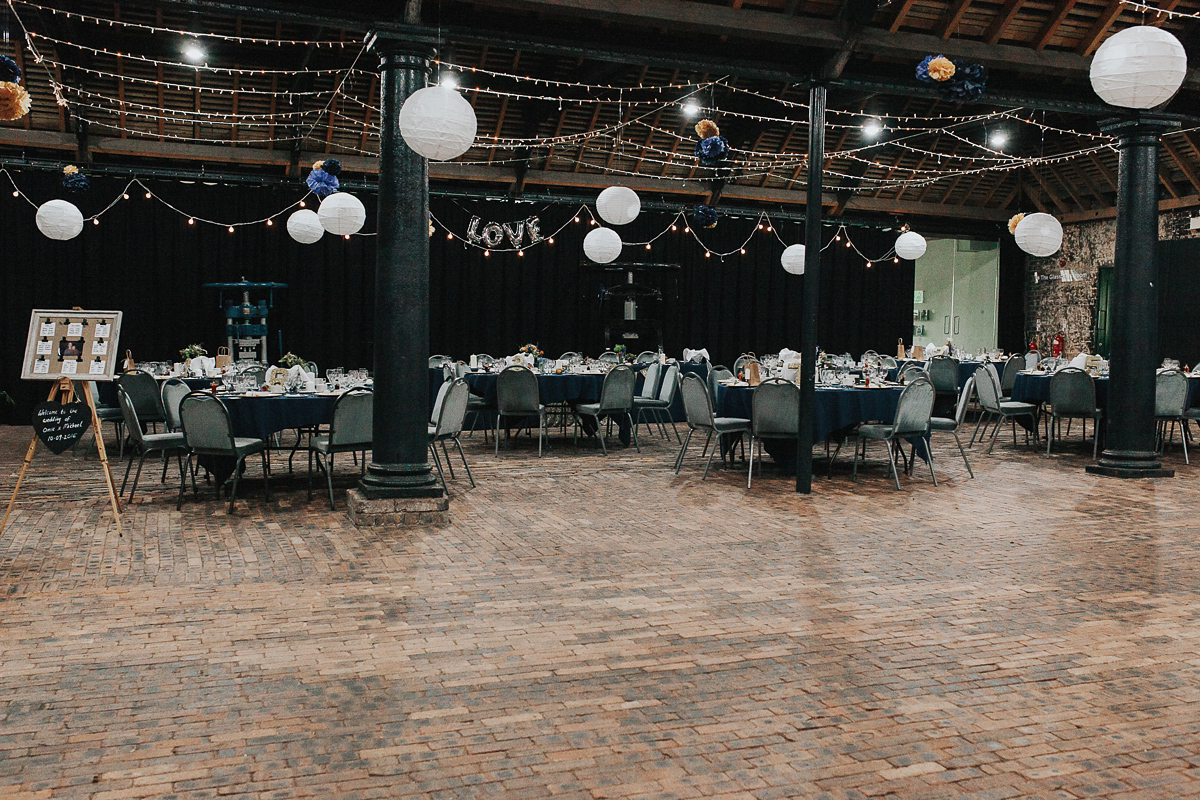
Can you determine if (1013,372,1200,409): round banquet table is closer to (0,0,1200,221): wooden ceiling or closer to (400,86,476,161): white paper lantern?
(0,0,1200,221): wooden ceiling

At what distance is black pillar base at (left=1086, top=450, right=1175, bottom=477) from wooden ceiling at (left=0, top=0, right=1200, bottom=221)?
3241mm

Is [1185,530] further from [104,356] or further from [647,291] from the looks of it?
[647,291]

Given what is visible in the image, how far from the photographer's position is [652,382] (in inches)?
402

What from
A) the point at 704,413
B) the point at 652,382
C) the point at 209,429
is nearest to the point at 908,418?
the point at 704,413

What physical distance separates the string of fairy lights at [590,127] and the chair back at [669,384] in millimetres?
2945

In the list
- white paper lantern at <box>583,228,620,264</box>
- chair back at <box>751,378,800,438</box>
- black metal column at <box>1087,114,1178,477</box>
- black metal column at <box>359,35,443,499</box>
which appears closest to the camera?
black metal column at <box>359,35,443,499</box>

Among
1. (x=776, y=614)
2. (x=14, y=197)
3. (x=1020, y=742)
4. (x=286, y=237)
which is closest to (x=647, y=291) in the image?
(x=286, y=237)

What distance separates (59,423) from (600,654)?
361 centimetres

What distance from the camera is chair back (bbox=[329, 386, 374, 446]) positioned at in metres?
6.31

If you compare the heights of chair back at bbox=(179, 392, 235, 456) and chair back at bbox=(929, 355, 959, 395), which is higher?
chair back at bbox=(929, 355, 959, 395)

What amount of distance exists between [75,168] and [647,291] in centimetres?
799

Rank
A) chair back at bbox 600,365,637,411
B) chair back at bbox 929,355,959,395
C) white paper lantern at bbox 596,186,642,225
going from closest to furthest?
chair back at bbox 600,365,637,411
white paper lantern at bbox 596,186,642,225
chair back at bbox 929,355,959,395

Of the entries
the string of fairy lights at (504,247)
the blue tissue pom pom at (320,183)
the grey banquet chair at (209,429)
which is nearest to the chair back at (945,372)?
the string of fairy lights at (504,247)

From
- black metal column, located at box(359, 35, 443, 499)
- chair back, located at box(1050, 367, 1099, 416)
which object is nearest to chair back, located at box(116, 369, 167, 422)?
black metal column, located at box(359, 35, 443, 499)
